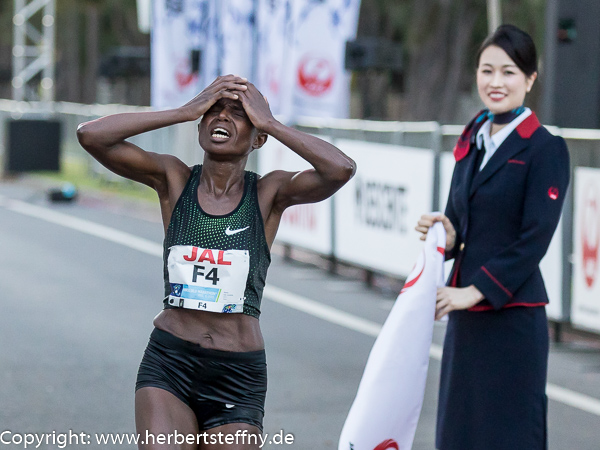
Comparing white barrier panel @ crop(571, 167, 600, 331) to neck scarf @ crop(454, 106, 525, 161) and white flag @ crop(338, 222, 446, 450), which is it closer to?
neck scarf @ crop(454, 106, 525, 161)

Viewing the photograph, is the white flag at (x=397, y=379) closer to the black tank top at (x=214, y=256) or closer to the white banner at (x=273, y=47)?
the black tank top at (x=214, y=256)

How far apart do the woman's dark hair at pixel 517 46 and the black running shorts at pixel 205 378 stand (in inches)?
61.6

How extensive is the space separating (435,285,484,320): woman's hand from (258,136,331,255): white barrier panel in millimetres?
8732

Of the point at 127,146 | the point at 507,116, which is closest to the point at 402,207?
the point at 507,116

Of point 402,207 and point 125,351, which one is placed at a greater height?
point 402,207

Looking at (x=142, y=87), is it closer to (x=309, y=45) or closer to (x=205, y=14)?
(x=205, y=14)

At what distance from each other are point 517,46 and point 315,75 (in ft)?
37.7

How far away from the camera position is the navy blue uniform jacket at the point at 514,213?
14.1 ft

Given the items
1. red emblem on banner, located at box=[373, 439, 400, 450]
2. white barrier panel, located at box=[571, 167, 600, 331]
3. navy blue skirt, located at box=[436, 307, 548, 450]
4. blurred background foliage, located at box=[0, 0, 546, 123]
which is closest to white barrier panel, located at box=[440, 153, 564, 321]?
white barrier panel, located at box=[571, 167, 600, 331]

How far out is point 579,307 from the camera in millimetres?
9195

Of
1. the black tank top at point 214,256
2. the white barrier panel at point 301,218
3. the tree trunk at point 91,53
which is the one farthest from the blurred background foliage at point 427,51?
the black tank top at point 214,256

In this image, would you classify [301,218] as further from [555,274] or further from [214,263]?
[214,263]

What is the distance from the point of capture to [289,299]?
11547 mm

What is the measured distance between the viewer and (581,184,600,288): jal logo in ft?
29.5
